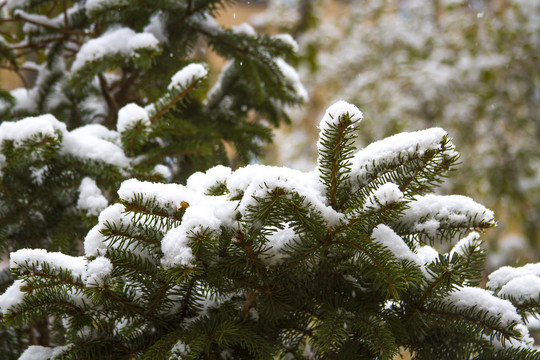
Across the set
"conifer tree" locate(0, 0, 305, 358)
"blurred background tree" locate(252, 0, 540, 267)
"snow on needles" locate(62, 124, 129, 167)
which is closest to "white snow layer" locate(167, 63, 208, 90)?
"conifer tree" locate(0, 0, 305, 358)

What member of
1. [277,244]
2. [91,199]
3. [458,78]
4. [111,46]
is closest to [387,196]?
[277,244]

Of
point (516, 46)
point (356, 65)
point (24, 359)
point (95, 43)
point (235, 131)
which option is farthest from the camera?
point (356, 65)

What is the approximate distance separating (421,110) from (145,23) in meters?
6.29

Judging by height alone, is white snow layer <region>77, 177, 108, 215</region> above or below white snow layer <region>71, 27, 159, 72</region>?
below

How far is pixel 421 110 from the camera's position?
7.45 metres

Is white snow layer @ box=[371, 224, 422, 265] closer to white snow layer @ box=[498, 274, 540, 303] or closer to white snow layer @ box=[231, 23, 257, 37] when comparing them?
white snow layer @ box=[498, 274, 540, 303]

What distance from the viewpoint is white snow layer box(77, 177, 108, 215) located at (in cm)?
138

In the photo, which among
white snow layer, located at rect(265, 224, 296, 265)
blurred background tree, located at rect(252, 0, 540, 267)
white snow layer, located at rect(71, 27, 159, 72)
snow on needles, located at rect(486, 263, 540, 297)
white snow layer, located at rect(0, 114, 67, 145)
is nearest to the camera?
white snow layer, located at rect(265, 224, 296, 265)

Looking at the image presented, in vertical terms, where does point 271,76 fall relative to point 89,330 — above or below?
above

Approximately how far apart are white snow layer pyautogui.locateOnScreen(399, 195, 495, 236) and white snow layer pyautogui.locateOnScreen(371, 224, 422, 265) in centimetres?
5

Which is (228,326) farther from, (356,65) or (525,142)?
(356,65)

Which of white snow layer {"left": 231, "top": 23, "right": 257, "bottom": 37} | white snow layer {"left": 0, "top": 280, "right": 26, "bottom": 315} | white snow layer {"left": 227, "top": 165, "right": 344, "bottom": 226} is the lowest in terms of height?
white snow layer {"left": 0, "top": 280, "right": 26, "bottom": 315}

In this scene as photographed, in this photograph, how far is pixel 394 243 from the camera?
3.07ft

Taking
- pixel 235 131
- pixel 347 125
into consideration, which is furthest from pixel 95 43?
pixel 347 125
